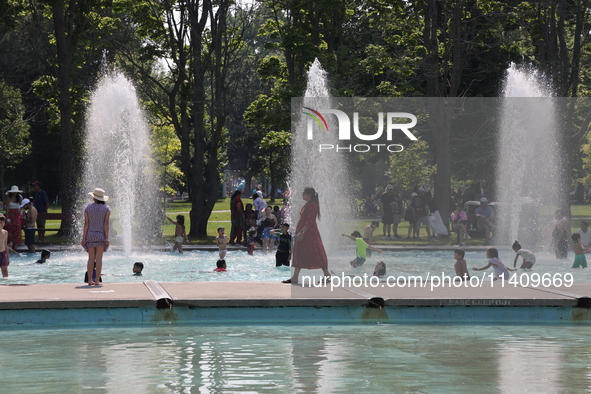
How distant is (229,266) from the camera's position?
17875 millimetres

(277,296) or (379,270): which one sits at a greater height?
(379,270)

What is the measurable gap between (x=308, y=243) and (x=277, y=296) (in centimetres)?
190

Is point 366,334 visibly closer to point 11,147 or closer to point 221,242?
point 221,242

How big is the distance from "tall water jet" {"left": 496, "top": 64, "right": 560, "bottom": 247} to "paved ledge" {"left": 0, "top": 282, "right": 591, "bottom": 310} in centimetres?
623

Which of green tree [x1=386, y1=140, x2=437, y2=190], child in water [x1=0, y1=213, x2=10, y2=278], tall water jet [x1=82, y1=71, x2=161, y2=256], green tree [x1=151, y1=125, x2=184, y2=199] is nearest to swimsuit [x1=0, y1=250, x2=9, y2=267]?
child in water [x1=0, y1=213, x2=10, y2=278]

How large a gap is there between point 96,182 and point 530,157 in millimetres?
15908

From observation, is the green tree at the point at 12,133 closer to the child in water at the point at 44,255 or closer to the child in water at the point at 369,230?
the child in water at the point at 44,255

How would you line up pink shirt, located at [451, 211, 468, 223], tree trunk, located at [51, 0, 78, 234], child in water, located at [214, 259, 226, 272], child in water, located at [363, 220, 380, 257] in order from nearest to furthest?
child in water, located at [363, 220, 380, 257] → pink shirt, located at [451, 211, 468, 223] → child in water, located at [214, 259, 226, 272] → tree trunk, located at [51, 0, 78, 234]

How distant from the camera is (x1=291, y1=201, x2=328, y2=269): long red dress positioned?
39.1 ft

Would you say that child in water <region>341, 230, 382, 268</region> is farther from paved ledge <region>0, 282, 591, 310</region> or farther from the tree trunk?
the tree trunk

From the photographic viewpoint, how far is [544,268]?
14.4 meters

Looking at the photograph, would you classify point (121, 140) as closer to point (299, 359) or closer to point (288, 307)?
point (288, 307)

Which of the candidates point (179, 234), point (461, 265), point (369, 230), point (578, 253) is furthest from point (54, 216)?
point (578, 253)

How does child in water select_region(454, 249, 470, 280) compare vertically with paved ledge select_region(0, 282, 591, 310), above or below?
above
